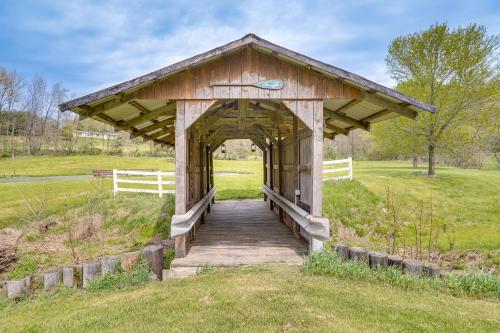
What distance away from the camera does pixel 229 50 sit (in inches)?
248

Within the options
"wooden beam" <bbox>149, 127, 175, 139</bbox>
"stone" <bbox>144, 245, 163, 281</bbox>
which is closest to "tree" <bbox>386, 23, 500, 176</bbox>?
"wooden beam" <bbox>149, 127, 175, 139</bbox>

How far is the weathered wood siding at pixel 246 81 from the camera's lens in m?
6.62

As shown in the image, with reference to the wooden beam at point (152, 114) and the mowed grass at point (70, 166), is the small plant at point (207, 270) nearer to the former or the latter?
the wooden beam at point (152, 114)

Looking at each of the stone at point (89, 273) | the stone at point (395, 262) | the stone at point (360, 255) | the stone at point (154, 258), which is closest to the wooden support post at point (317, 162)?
the stone at point (360, 255)

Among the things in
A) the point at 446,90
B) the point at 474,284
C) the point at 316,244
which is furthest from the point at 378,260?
the point at 446,90

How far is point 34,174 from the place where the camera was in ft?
107

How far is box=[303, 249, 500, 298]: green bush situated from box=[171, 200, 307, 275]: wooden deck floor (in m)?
0.72

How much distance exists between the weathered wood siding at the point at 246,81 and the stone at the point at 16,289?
3.77m

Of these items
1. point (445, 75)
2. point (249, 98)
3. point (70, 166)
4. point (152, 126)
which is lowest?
point (70, 166)

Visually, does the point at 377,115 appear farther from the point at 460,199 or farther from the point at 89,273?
the point at 460,199

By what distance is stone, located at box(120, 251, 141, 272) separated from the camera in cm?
567

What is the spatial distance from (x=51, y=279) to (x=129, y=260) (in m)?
1.18

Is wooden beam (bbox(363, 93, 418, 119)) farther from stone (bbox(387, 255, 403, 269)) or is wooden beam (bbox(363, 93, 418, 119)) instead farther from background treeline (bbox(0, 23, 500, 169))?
background treeline (bbox(0, 23, 500, 169))

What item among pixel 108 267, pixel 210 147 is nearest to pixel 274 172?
pixel 210 147
